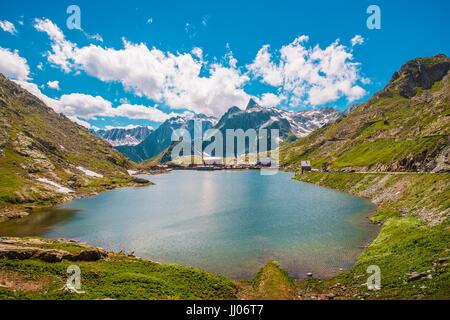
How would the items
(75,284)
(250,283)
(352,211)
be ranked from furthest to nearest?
(352,211) < (250,283) < (75,284)

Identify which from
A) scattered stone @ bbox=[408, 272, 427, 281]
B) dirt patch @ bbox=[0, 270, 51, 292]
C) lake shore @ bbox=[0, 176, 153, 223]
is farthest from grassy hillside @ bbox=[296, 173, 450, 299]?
lake shore @ bbox=[0, 176, 153, 223]

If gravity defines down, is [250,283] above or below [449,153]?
below

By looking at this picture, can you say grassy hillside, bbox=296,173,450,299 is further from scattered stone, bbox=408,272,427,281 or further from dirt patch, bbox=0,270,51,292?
dirt patch, bbox=0,270,51,292

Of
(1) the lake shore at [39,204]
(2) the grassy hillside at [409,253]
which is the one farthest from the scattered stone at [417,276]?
(1) the lake shore at [39,204]

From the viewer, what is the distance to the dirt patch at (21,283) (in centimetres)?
3491

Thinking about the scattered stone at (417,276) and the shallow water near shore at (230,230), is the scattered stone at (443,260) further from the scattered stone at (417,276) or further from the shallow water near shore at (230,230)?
the shallow water near shore at (230,230)

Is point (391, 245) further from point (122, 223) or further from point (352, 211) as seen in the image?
point (122, 223)

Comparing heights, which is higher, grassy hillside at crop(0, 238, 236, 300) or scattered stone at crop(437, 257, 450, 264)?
scattered stone at crop(437, 257, 450, 264)

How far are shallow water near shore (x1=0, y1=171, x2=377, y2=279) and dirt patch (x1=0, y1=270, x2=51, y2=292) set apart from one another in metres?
25.4

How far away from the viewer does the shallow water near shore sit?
57125mm

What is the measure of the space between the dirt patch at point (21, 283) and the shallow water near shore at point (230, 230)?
25.4 meters
